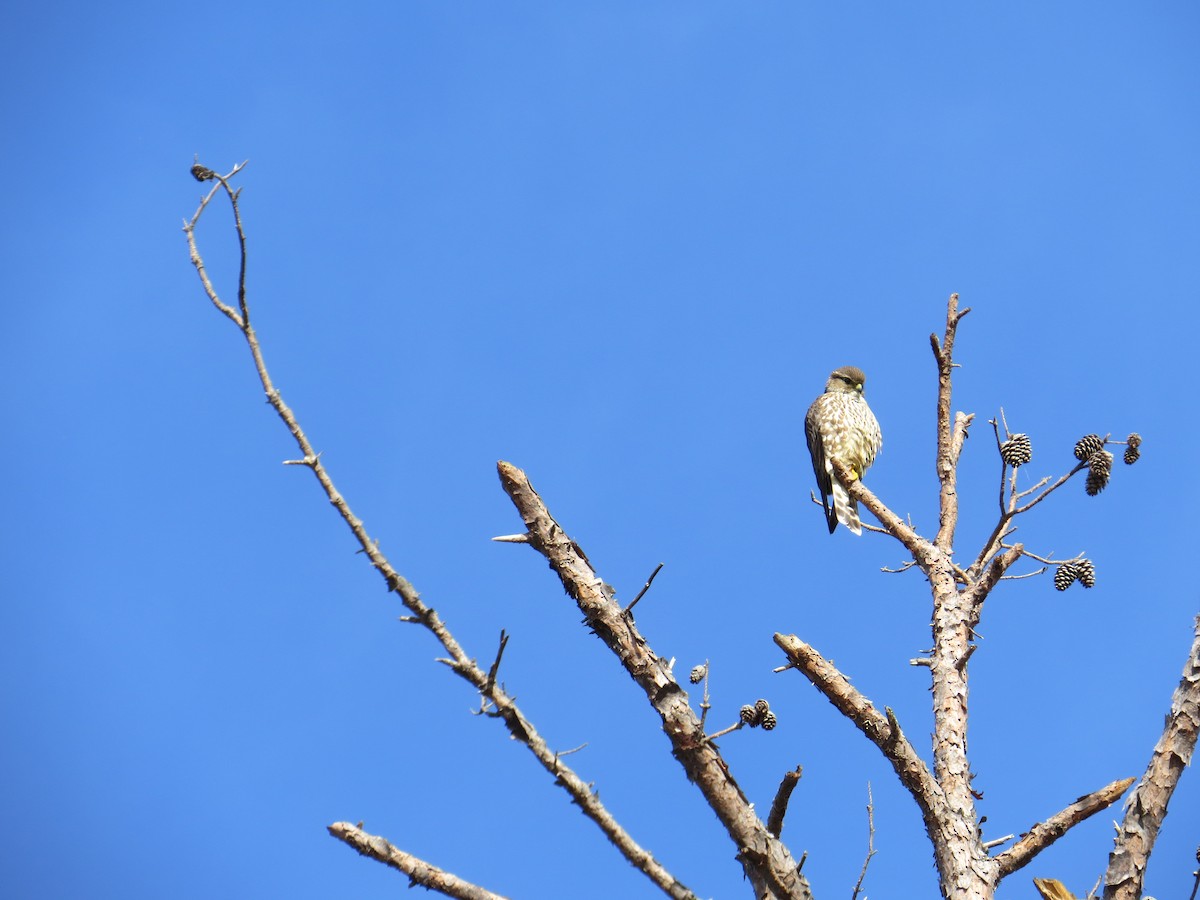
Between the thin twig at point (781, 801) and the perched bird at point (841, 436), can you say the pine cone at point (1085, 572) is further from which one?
the perched bird at point (841, 436)

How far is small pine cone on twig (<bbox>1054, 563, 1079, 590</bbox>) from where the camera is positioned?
565 cm

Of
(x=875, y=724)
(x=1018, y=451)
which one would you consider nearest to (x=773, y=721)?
(x=875, y=724)

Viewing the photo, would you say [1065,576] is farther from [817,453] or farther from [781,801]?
[817,453]

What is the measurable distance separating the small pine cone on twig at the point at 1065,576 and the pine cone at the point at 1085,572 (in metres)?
0.02

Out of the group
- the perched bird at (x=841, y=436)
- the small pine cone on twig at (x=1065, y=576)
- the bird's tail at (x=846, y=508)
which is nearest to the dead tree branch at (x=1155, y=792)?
the small pine cone on twig at (x=1065, y=576)

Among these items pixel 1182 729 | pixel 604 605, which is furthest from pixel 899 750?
pixel 604 605

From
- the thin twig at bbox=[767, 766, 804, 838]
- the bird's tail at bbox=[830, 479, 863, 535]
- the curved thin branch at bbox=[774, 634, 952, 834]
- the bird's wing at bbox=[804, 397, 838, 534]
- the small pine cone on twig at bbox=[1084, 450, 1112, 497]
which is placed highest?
the bird's wing at bbox=[804, 397, 838, 534]

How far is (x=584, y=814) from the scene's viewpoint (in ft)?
10.8

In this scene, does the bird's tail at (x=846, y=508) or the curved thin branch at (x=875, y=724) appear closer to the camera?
the curved thin branch at (x=875, y=724)

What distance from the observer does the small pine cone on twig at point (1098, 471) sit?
553cm

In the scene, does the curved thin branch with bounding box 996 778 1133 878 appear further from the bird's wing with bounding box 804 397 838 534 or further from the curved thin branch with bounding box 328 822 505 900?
the bird's wing with bounding box 804 397 838 534

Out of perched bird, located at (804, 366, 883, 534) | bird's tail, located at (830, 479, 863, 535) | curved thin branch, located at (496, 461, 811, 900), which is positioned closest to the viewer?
curved thin branch, located at (496, 461, 811, 900)

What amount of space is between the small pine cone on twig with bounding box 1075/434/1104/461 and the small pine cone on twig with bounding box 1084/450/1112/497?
0.03 m

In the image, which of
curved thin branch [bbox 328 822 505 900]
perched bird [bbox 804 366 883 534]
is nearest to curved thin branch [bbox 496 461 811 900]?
curved thin branch [bbox 328 822 505 900]
